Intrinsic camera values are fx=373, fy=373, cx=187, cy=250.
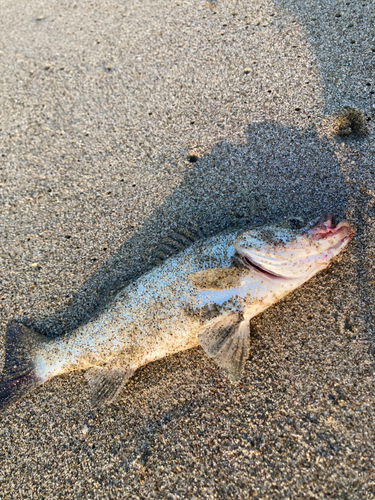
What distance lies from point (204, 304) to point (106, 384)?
94 cm

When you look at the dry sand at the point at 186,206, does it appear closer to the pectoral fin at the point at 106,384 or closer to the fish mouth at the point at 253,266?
the pectoral fin at the point at 106,384

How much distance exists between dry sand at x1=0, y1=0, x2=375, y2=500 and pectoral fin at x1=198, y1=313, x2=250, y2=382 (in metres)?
0.10

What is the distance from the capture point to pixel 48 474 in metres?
2.62

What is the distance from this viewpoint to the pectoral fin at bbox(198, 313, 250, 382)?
262 centimetres

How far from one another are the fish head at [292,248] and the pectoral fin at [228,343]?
0.42 metres

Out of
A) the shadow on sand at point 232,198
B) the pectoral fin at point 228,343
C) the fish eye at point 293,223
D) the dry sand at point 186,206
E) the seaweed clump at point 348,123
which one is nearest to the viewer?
the dry sand at point 186,206

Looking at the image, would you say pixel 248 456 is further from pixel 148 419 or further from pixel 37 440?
pixel 37 440

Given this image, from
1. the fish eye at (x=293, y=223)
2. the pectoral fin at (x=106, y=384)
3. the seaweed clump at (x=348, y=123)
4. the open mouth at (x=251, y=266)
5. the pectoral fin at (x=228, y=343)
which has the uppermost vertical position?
the seaweed clump at (x=348, y=123)

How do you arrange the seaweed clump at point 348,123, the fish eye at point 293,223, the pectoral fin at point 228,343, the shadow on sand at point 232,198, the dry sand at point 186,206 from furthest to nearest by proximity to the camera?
the seaweed clump at point 348,123 < the shadow on sand at point 232,198 < the fish eye at point 293,223 < the pectoral fin at point 228,343 < the dry sand at point 186,206

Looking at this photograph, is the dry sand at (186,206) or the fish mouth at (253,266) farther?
the fish mouth at (253,266)

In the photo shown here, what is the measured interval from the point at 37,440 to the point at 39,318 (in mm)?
905

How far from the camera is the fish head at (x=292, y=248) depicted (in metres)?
2.63

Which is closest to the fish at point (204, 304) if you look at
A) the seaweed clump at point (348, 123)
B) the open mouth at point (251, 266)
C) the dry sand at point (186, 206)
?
the open mouth at point (251, 266)

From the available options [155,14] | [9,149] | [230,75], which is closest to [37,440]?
[9,149]
